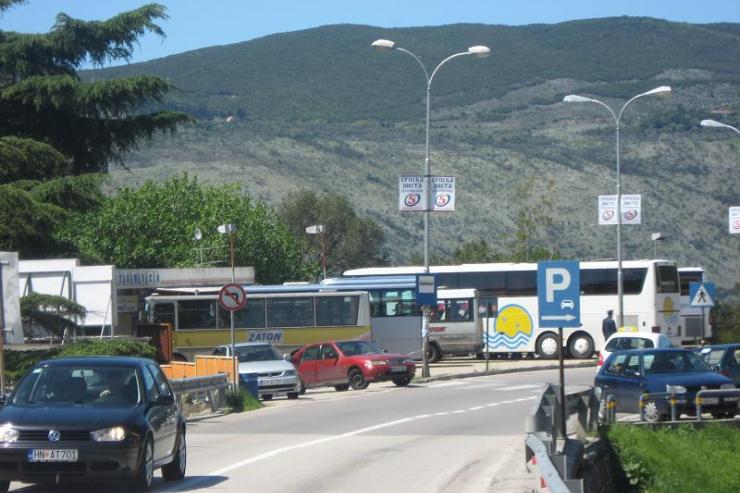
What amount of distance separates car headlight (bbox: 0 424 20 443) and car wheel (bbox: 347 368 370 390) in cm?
2357

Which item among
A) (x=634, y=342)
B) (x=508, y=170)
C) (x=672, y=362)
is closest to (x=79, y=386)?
(x=672, y=362)

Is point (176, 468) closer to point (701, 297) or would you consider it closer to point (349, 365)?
point (349, 365)

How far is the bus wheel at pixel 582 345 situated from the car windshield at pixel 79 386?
3793cm

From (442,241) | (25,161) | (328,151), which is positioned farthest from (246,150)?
(25,161)

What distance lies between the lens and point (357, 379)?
36.0 meters

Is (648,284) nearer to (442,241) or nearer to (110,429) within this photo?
(110,429)

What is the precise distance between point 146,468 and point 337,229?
83.8 m

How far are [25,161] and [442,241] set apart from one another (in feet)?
252

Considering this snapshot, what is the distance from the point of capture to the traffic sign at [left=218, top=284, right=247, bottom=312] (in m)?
28.8

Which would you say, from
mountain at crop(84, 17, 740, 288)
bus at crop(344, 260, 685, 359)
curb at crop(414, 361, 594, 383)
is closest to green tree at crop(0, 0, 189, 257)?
curb at crop(414, 361, 594, 383)

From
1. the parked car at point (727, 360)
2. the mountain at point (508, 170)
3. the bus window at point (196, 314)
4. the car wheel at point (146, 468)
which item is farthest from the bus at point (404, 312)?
the mountain at point (508, 170)

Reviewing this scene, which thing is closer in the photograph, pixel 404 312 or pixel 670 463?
pixel 670 463

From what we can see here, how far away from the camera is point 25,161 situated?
106 feet

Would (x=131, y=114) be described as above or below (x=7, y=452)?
above
